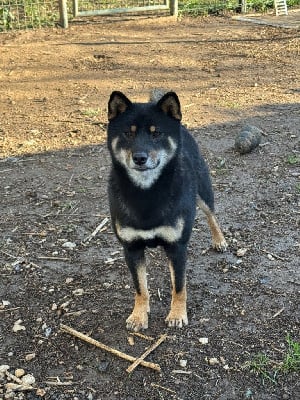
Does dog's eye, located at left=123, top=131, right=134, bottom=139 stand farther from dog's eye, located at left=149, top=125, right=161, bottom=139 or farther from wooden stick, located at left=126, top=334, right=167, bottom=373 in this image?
wooden stick, located at left=126, top=334, right=167, bottom=373

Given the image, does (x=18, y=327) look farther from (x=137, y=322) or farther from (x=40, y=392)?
(x=137, y=322)

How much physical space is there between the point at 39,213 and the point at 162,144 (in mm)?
2120

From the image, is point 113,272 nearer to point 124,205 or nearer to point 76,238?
point 76,238

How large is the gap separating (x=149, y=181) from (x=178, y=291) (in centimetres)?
77

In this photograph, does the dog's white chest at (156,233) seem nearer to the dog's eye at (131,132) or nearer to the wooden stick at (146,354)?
the dog's eye at (131,132)

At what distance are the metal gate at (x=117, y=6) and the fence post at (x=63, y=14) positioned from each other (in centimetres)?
39

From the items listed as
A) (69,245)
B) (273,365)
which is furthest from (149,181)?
(69,245)

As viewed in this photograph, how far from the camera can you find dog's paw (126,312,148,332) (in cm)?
353

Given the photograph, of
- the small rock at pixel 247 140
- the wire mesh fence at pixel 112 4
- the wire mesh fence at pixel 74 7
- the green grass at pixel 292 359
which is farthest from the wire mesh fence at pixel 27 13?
the green grass at pixel 292 359

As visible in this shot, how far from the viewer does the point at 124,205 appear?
329 centimetres

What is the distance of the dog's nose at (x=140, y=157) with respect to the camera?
3.02 metres

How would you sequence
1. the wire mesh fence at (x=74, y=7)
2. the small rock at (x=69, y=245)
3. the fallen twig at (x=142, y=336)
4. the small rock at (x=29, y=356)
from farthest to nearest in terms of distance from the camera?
the wire mesh fence at (x=74, y=7)
the small rock at (x=69, y=245)
the fallen twig at (x=142, y=336)
the small rock at (x=29, y=356)

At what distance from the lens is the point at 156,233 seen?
3.27 metres

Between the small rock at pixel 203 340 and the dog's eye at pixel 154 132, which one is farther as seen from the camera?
the small rock at pixel 203 340
